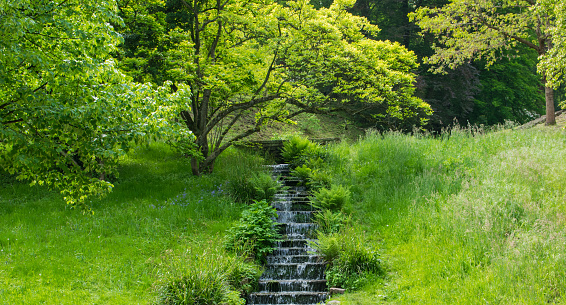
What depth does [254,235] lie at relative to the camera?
815 centimetres

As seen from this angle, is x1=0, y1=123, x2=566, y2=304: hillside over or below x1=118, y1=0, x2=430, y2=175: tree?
below

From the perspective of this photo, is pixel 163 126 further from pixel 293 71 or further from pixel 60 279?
pixel 293 71

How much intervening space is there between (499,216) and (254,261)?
4857mm

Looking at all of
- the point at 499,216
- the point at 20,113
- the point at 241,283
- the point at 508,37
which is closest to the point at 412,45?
the point at 508,37

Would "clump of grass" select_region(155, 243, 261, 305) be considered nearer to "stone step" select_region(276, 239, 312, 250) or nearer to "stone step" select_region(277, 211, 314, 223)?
"stone step" select_region(276, 239, 312, 250)

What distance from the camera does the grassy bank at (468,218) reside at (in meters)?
5.68

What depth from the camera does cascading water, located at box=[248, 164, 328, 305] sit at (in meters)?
6.85

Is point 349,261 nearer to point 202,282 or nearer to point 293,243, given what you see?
point 293,243

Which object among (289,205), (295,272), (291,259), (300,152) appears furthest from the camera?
(300,152)

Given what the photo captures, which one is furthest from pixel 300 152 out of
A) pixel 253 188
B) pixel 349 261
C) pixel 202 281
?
pixel 202 281

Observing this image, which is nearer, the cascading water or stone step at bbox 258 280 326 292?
the cascading water

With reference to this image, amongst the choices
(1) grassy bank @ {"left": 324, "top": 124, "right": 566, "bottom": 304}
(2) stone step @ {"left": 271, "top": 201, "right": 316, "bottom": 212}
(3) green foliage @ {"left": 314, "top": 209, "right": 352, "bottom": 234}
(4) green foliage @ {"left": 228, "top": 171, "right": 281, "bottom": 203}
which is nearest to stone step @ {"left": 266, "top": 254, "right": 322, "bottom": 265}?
(3) green foliage @ {"left": 314, "top": 209, "right": 352, "bottom": 234}

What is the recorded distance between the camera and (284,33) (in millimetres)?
10828

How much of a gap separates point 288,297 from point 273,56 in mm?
7617
